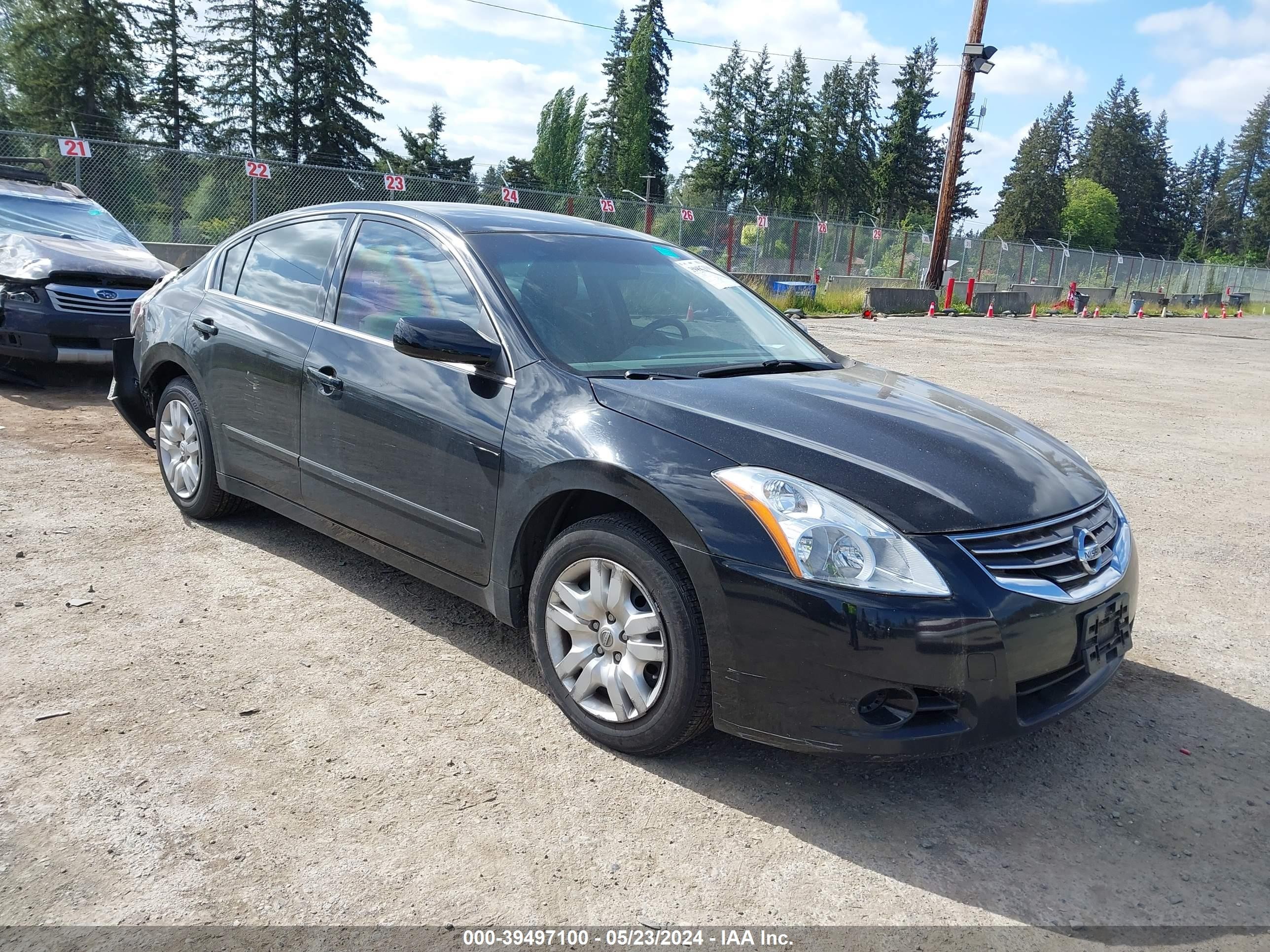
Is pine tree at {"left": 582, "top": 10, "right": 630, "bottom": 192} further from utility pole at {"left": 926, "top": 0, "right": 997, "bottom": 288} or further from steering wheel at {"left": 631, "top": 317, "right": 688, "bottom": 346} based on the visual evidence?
steering wheel at {"left": 631, "top": 317, "right": 688, "bottom": 346}

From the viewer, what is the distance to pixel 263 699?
128 inches

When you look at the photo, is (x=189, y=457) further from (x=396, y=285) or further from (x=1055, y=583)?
(x=1055, y=583)

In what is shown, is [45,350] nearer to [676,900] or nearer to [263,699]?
[263,699]

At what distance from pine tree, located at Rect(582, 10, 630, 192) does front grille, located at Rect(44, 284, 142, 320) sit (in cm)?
7445

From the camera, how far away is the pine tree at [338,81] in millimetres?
53531

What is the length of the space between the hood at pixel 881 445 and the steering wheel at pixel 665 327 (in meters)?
0.42

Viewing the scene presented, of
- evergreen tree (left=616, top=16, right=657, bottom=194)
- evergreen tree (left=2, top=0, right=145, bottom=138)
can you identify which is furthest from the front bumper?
evergreen tree (left=616, top=16, right=657, bottom=194)

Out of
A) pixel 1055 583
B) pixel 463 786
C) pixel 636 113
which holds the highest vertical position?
pixel 636 113

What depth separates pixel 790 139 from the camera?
9300 centimetres

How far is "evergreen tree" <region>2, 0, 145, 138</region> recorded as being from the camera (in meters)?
46.5

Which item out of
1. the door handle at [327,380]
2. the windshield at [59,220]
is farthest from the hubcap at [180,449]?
the windshield at [59,220]

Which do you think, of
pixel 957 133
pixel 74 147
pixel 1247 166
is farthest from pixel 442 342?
pixel 1247 166

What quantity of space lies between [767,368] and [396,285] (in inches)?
58.8

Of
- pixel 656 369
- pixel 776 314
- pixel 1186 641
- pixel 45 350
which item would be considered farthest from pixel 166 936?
pixel 45 350
